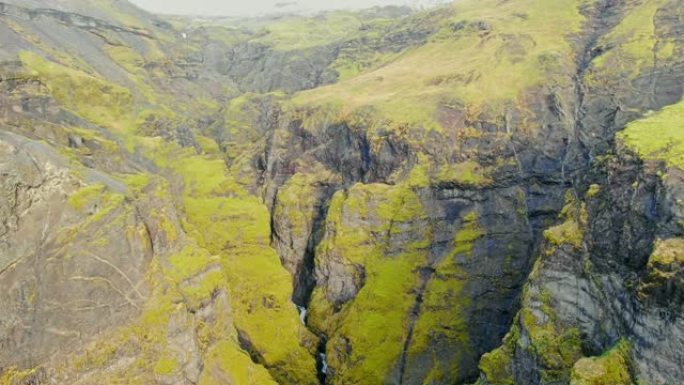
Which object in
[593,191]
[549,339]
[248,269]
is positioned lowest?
[248,269]

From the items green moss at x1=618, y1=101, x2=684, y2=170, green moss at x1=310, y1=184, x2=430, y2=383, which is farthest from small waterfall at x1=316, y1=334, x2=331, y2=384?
green moss at x1=618, y1=101, x2=684, y2=170

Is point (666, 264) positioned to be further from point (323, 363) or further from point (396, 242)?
point (323, 363)

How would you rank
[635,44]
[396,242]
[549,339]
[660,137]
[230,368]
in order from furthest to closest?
[635,44] → [396,242] → [230,368] → [549,339] → [660,137]

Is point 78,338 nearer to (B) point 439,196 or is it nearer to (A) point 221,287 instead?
(A) point 221,287

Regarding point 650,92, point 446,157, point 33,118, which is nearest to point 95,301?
point 33,118

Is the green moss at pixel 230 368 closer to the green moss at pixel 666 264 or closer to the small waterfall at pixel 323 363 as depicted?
the small waterfall at pixel 323 363

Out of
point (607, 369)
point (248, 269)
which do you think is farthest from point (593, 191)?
point (248, 269)

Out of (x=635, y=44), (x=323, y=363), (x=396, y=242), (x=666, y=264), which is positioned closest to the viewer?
(x=666, y=264)
